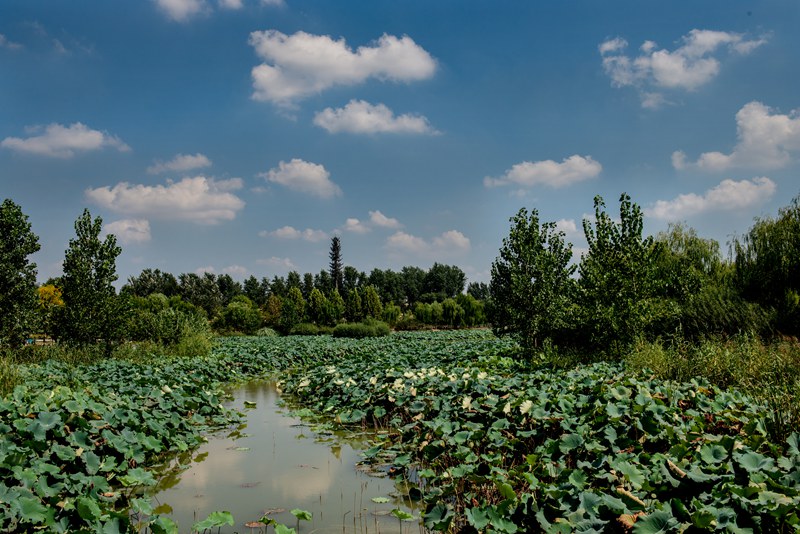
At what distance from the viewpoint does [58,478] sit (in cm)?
450

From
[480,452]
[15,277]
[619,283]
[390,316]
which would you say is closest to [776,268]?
[619,283]

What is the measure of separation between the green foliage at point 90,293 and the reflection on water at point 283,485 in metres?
9.04

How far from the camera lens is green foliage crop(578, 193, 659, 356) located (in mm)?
12617

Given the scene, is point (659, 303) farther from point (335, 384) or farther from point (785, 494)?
point (785, 494)

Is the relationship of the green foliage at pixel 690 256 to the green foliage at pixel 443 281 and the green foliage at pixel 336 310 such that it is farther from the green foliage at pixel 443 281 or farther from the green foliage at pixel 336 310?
the green foliage at pixel 443 281

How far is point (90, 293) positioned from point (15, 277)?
188cm

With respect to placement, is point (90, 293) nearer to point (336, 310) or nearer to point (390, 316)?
point (336, 310)


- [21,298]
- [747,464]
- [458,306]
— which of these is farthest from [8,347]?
[458,306]

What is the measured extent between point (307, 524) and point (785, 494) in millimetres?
3715

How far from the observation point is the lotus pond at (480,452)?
11.4ft

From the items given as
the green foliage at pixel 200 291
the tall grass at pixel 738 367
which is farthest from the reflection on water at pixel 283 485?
the green foliage at pixel 200 291

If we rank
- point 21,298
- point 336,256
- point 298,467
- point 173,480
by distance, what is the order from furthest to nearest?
point 336,256 < point 21,298 < point 298,467 < point 173,480

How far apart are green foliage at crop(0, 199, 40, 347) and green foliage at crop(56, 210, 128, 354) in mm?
854

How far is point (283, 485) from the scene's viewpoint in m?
5.86
